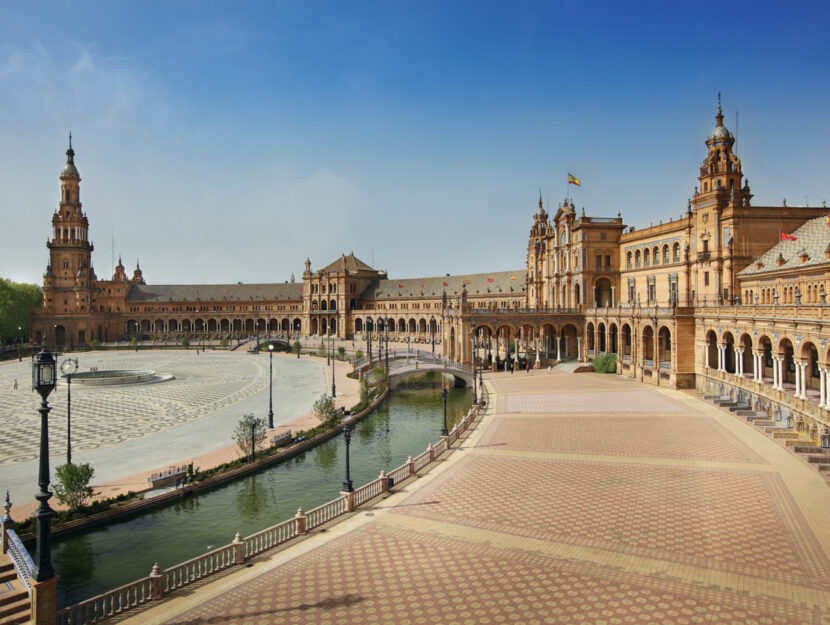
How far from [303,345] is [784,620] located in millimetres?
101788

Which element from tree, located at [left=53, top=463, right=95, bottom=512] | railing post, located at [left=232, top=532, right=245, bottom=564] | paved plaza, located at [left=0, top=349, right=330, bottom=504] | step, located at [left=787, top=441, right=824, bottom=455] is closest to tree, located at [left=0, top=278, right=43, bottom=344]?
paved plaza, located at [left=0, top=349, right=330, bottom=504]

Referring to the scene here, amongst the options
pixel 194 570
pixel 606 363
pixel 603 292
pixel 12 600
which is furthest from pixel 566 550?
pixel 603 292

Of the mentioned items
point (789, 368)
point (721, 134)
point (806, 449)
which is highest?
point (721, 134)

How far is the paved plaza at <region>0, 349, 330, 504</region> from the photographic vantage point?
3048 cm

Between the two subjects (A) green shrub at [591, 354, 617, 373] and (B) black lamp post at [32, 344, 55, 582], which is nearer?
(B) black lamp post at [32, 344, 55, 582]

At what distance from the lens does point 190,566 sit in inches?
731

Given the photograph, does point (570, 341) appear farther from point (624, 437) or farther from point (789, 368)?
point (624, 437)

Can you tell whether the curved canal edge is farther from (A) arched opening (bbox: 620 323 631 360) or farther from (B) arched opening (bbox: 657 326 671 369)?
(A) arched opening (bbox: 620 323 631 360)

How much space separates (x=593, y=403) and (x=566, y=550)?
2710cm

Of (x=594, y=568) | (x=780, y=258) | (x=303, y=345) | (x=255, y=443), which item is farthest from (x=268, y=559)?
(x=303, y=345)

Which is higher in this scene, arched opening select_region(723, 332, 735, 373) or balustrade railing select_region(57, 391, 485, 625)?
arched opening select_region(723, 332, 735, 373)

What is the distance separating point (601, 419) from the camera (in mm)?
36625

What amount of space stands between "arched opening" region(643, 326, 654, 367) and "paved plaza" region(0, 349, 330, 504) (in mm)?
34657

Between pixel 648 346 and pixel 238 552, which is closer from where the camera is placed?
pixel 238 552
